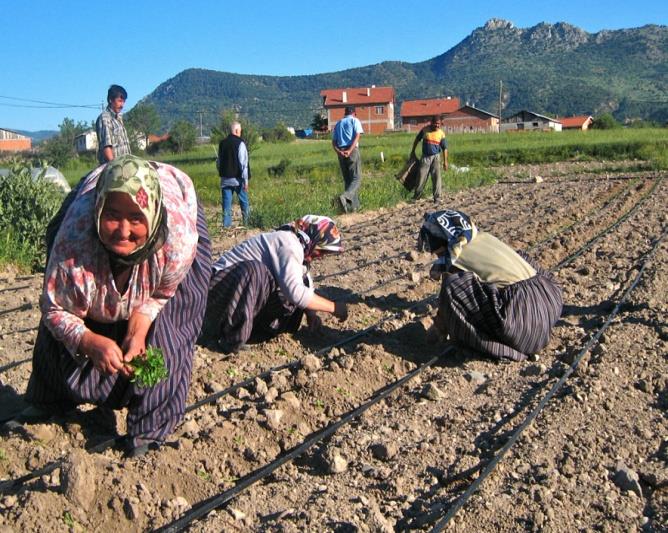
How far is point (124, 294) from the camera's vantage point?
301cm

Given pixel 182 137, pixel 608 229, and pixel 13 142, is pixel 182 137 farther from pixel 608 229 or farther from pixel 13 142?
pixel 608 229

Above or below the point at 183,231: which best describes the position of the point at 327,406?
below

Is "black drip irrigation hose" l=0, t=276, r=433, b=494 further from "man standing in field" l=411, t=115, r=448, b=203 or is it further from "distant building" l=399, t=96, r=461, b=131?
"distant building" l=399, t=96, r=461, b=131

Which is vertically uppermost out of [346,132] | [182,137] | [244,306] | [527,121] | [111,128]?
[111,128]

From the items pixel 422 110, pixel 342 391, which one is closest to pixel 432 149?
pixel 342 391

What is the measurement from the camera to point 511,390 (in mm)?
4133

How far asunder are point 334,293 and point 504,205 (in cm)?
687

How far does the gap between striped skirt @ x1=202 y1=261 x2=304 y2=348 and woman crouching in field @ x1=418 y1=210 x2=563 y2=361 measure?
91 cm

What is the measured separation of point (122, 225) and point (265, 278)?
1.68 metres

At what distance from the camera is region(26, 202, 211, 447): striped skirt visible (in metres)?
3.13

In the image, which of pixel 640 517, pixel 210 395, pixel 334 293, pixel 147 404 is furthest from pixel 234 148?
pixel 640 517

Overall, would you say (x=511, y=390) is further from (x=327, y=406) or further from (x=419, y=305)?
(x=419, y=305)

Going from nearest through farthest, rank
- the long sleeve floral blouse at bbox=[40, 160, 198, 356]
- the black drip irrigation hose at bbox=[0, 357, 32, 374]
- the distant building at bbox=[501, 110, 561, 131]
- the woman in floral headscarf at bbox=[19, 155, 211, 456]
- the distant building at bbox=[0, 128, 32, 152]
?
1. the woman in floral headscarf at bbox=[19, 155, 211, 456]
2. the long sleeve floral blouse at bbox=[40, 160, 198, 356]
3. the black drip irrigation hose at bbox=[0, 357, 32, 374]
4. the distant building at bbox=[0, 128, 32, 152]
5. the distant building at bbox=[501, 110, 561, 131]

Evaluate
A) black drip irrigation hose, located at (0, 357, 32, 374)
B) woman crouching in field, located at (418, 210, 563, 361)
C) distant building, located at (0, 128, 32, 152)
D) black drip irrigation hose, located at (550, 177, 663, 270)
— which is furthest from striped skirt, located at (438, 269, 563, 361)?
distant building, located at (0, 128, 32, 152)
